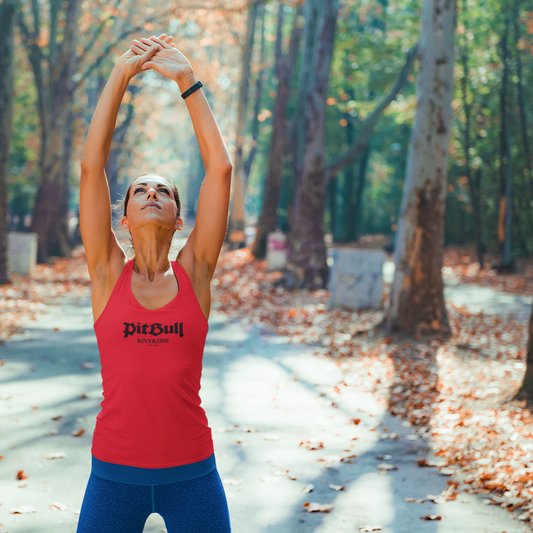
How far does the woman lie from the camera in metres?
2.10

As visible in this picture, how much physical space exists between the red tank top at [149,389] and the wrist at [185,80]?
3.15ft

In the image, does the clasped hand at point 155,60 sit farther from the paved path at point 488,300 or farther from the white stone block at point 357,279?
the paved path at point 488,300

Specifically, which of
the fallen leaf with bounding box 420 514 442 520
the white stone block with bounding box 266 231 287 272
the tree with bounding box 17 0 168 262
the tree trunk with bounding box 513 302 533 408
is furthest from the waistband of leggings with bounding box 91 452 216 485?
the tree with bounding box 17 0 168 262

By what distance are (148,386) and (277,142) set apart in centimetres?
2188

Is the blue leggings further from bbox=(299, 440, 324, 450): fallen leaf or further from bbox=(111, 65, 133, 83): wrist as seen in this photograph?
bbox=(299, 440, 324, 450): fallen leaf

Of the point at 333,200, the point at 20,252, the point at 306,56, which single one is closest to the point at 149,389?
the point at 306,56

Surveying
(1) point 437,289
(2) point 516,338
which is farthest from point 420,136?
(2) point 516,338

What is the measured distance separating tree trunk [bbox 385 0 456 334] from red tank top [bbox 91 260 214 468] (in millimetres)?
8275

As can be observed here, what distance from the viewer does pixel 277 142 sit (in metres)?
23.4

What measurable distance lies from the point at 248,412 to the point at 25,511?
282cm

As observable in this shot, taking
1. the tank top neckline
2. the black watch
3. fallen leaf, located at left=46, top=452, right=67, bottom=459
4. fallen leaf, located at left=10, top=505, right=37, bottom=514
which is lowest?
fallen leaf, located at left=46, top=452, right=67, bottom=459

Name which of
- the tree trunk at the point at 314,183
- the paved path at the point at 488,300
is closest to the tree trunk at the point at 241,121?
the tree trunk at the point at 314,183

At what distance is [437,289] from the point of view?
10.1m

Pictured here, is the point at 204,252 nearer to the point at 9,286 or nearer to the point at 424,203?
the point at 424,203
